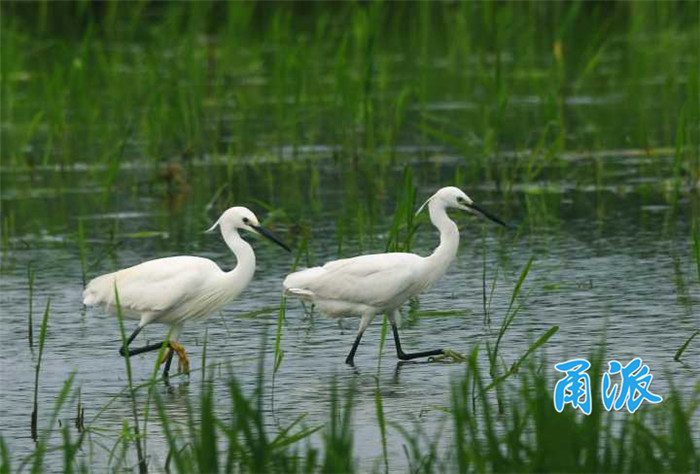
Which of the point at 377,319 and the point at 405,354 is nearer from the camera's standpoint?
the point at 405,354

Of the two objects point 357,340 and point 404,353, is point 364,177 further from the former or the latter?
point 357,340

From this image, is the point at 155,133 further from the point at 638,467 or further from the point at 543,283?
the point at 638,467

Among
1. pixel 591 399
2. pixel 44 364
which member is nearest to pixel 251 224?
pixel 44 364

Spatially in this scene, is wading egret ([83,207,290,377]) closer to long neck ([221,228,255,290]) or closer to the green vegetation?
long neck ([221,228,255,290])

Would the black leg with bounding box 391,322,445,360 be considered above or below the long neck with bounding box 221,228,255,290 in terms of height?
below

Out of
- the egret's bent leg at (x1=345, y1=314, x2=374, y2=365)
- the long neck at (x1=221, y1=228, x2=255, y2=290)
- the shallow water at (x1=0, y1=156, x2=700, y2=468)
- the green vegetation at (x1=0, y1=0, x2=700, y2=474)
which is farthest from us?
the long neck at (x1=221, y1=228, x2=255, y2=290)

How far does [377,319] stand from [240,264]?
156 centimetres

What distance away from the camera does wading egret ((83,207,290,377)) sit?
28.4 feet

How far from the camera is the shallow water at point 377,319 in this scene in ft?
26.4

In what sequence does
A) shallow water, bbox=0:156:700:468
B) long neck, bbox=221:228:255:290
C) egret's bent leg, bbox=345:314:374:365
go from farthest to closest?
long neck, bbox=221:228:255:290, egret's bent leg, bbox=345:314:374:365, shallow water, bbox=0:156:700:468

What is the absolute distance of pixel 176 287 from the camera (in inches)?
340

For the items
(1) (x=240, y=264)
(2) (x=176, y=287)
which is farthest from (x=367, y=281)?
(2) (x=176, y=287)

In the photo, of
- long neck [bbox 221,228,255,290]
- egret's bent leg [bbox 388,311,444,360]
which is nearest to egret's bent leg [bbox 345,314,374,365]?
egret's bent leg [bbox 388,311,444,360]

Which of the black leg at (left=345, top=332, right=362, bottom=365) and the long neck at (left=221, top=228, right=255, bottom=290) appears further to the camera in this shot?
the long neck at (left=221, top=228, right=255, bottom=290)
